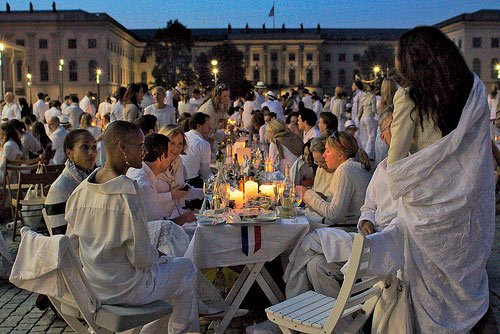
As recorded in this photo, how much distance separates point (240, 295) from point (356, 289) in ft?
4.63

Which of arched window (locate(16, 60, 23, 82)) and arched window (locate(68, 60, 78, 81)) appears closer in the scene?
arched window (locate(16, 60, 23, 82))

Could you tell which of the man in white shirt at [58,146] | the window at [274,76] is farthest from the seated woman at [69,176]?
the window at [274,76]

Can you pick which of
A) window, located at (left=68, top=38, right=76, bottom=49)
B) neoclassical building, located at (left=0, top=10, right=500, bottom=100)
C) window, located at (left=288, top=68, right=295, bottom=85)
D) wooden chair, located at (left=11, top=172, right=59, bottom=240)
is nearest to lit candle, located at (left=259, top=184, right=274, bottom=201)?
wooden chair, located at (left=11, top=172, right=59, bottom=240)

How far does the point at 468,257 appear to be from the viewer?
3.41 m

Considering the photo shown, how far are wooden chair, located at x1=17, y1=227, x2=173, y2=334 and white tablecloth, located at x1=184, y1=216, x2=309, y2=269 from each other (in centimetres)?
85

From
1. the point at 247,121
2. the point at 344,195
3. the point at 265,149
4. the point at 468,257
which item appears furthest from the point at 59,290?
the point at 247,121

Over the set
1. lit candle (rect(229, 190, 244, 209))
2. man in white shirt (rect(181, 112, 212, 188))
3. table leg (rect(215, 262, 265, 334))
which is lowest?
table leg (rect(215, 262, 265, 334))

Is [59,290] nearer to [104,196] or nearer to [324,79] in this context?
[104,196]

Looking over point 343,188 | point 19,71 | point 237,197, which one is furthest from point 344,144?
point 19,71

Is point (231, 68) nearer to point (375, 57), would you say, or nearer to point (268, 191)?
point (375, 57)

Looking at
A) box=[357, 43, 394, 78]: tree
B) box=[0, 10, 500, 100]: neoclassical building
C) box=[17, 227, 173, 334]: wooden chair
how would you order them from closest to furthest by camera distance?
box=[17, 227, 173, 334]: wooden chair, box=[0, 10, 500, 100]: neoclassical building, box=[357, 43, 394, 78]: tree

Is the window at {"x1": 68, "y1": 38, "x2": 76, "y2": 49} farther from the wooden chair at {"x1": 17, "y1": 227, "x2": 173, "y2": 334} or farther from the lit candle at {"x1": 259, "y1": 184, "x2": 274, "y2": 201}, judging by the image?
the wooden chair at {"x1": 17, "y1": 227, "x2": 173, "y2": 334}

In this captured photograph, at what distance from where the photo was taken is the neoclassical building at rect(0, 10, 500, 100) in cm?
6438

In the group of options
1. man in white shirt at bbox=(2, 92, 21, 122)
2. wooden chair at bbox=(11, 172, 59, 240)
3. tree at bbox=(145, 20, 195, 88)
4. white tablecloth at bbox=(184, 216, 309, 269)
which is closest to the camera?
white tablecloth at bbox=(184, 216, 309, 269)
